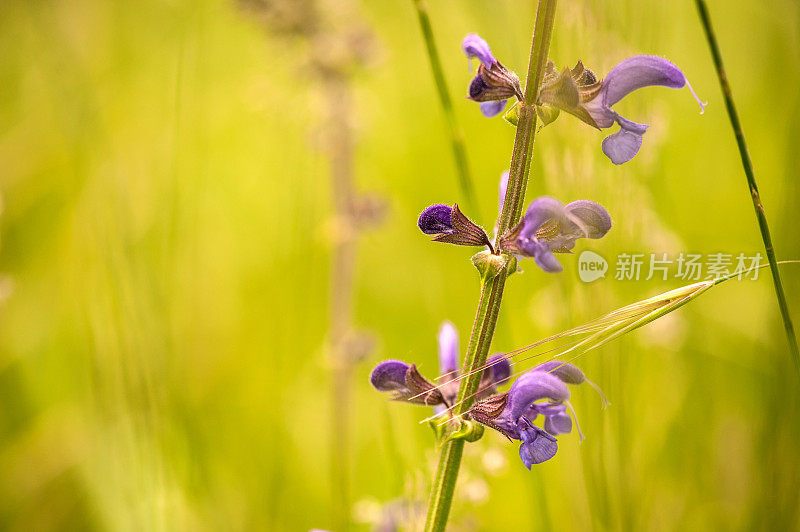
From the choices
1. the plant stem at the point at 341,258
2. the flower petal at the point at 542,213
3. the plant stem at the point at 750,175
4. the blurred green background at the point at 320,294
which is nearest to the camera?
the flower petal at the point at 542,213

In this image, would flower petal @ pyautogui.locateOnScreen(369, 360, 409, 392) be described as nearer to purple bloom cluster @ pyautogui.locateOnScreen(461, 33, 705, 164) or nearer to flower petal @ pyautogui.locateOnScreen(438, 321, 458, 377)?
flower petal @ pyautogui.locateOnScreen(438, 321, 458, 377)

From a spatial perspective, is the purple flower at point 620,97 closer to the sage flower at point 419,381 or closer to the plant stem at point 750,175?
the plant stem at point 750,175

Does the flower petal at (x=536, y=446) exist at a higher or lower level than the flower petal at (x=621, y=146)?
lower

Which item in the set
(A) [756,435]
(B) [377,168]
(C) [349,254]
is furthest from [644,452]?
(B) [377,168]

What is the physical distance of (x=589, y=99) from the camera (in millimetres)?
1229

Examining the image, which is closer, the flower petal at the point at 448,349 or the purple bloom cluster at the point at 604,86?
the purple bloom cluster at the point at 604,86

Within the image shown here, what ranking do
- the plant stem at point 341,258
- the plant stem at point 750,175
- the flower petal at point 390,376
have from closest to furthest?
the plant stem at point 750,175 < the flower petal at point 390,376 < the plant stem at point 341,258

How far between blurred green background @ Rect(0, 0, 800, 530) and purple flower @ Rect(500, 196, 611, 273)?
1.72ft

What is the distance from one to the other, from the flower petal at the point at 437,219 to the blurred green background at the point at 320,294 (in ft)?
1.74

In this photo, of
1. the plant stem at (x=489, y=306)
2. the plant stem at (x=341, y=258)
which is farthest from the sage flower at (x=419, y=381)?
the plant stem at (x=341, y=258)

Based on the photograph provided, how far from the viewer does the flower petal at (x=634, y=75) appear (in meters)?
1.22

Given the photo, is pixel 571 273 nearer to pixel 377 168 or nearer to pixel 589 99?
pixel 589 99

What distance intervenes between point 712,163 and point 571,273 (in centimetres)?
226

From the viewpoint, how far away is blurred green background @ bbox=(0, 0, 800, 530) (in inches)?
80.4
